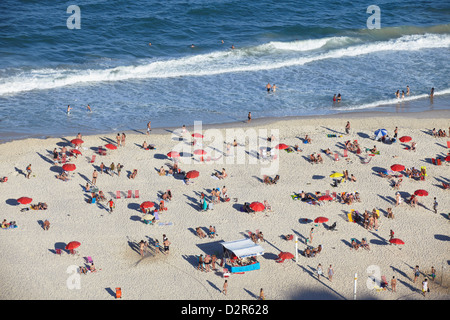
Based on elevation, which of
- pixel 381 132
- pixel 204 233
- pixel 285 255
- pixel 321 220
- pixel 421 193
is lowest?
pixel 285 255

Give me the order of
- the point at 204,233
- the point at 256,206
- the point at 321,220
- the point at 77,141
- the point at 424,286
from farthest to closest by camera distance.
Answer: the point at 77,141 → the point at 256,206 → the point at 321,220 → the point at 204,233 → the point at 424,286

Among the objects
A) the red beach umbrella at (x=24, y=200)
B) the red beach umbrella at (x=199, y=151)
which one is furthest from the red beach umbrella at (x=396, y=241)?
the red beach umbrella at (x=24, y=200)

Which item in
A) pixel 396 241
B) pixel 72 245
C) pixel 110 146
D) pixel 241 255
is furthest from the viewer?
pixel 110 146

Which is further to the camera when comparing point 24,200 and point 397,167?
point 397,167

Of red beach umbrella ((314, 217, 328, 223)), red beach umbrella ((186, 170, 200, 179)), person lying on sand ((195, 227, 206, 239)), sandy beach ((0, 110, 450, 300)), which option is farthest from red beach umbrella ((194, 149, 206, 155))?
red beach umbrella ((314, 217, 328, 223))

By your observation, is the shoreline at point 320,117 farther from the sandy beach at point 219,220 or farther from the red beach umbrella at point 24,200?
the red beach umbrella at point 24,200

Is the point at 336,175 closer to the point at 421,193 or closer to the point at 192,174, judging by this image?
the point at 421,193

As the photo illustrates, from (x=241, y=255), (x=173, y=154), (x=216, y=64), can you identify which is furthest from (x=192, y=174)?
(x=216, y=64)

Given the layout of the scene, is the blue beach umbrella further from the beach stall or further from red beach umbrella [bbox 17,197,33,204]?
red beach umbrella [bbox 17,197,33,204]

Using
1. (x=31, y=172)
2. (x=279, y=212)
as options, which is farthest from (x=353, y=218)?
(x=31, y=172)
